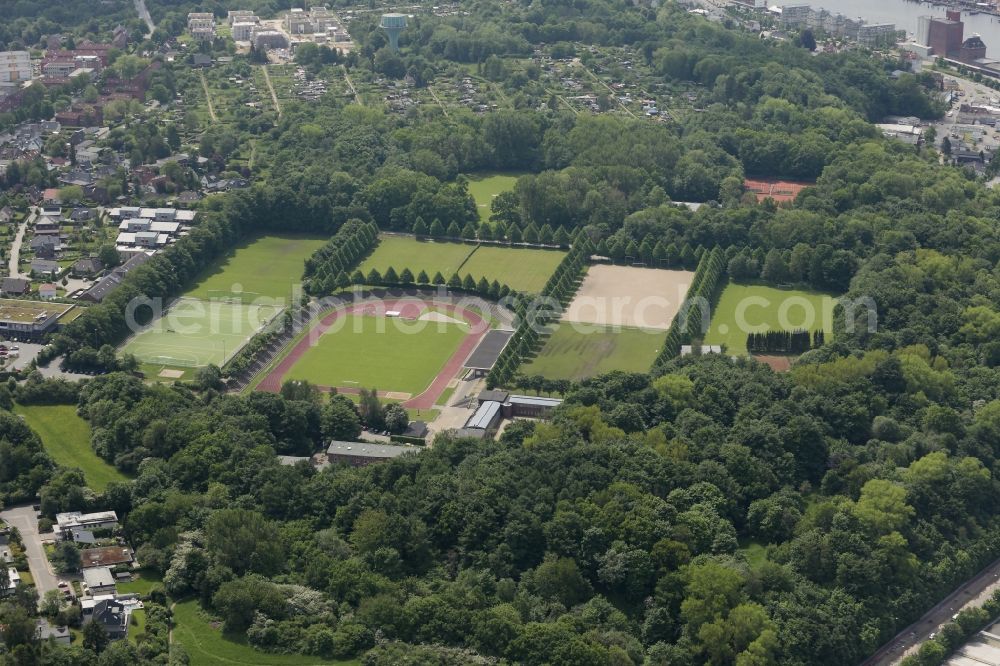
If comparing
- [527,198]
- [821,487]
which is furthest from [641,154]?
[821,487]

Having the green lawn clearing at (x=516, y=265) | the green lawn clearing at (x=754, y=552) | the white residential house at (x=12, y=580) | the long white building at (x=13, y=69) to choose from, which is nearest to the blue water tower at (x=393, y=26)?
the long white building at (x=13, y=69)

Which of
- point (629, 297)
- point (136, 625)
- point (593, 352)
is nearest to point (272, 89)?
point (629, 297)

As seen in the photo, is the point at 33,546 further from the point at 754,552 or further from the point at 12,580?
the point at 754,552

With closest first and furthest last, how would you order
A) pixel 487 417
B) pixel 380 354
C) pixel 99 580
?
pixel 99 580
pixel 487 417
pixel 380 354

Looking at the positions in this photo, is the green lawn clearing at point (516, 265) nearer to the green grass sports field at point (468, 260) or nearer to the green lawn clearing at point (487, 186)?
the green grass sports field at point (468, 260)

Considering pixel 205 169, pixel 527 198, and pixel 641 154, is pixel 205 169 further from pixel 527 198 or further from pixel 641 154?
pixel 641 154

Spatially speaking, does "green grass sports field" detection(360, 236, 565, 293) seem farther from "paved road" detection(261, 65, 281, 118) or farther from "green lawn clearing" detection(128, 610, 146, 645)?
"green lawn clearing" detection(128, 610, 146, 645)

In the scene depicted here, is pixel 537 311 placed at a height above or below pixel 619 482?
below
